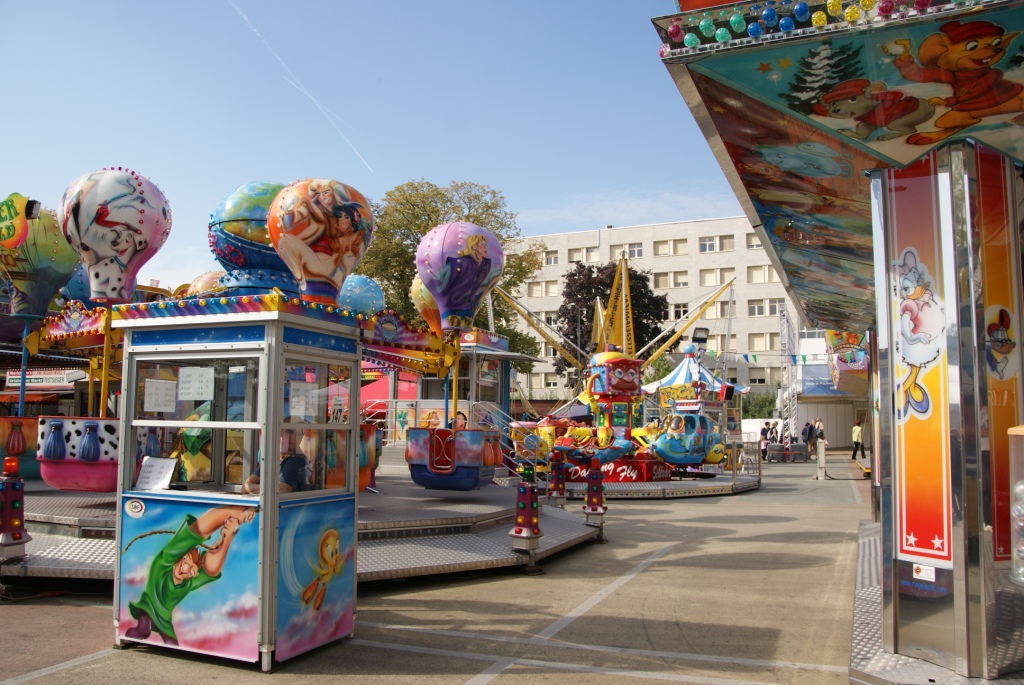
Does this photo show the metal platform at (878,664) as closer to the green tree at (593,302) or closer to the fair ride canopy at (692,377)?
the fair ride canopy at (692,377)

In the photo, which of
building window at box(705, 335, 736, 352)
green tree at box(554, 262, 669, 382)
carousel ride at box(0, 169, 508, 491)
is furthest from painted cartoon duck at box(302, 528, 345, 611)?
building window at box(705, 335, 736, 352)

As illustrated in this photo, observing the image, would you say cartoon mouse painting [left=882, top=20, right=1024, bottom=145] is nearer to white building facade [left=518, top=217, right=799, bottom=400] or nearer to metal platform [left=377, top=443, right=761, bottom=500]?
metal platform [left=377, top=443, right=761, bottom=500]

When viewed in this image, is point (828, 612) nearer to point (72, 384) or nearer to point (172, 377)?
point (172, 377)

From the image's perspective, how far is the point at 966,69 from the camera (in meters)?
4.52

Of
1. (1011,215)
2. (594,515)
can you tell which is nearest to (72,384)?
(594,515)

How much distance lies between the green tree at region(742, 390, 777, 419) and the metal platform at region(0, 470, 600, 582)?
4624 centimetres

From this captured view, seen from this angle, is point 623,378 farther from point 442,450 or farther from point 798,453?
point 798,453

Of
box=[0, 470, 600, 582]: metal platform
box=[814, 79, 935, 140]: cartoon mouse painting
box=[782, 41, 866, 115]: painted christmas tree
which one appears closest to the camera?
box=[782, 41, 866, 115]: painted christmas tree

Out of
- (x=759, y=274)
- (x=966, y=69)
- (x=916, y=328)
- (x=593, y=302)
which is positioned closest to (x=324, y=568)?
(x=916, y=328)

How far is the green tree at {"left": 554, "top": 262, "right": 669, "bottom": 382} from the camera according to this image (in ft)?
162

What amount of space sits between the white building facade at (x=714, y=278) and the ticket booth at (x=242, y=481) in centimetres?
4839

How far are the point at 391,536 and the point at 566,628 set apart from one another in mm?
3085

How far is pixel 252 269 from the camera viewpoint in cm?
1020

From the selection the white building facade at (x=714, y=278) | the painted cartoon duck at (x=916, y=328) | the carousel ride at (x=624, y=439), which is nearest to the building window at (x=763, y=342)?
the white building facade at (x=714, y=278)
